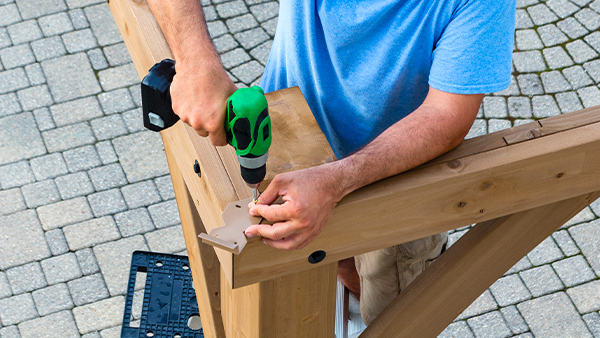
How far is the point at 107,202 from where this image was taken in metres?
4.39

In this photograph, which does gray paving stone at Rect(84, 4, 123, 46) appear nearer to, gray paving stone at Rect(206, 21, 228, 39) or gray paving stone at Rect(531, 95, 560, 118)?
→ gray paving stone at Rect(206, 21, 228, 39)

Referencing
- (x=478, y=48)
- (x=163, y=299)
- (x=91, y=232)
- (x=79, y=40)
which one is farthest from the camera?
(x=79, y=40)

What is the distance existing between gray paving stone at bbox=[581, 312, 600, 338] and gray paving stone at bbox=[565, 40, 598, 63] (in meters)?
1.99

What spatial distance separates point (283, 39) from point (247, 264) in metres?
1.17

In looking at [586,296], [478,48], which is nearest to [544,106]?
[586,296]

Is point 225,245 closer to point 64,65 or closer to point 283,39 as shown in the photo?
point 283,39

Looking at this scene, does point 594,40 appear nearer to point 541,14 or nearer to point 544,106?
point 541,14

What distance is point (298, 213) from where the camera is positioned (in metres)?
1.60

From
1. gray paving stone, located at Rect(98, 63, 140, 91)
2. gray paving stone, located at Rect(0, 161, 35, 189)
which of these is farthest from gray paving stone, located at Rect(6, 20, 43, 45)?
gray paving stone, located at Rect(0, 161, 35, 189)

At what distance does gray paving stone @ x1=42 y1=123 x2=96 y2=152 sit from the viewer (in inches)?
183

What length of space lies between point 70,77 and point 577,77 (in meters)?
3.65

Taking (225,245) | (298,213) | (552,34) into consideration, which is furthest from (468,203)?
(552,34)

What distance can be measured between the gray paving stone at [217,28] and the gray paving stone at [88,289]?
81.9 inches

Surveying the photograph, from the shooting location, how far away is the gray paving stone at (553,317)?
387cm
